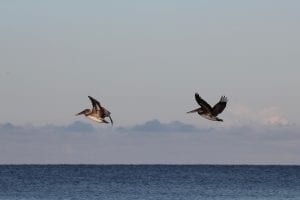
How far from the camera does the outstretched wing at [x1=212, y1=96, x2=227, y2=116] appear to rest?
134 feet

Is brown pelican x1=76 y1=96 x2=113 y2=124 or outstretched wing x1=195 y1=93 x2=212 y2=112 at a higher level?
outstretched wing x1=195 y1=93 x2=212 y2=112

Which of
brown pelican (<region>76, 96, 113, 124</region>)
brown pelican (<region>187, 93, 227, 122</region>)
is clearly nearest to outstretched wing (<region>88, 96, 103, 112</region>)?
brown pelican (<region>76, 96, 113, 124</region>)

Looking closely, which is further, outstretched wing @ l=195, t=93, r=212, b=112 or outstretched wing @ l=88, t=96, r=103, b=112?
outstretched wing @ l=195, t=93, r=212, b=112

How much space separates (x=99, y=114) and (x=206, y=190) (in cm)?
5657

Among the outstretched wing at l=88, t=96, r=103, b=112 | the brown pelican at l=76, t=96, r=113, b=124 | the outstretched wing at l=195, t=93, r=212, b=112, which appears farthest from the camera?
the brown pelican at l=76, t=96, r=113, b=124

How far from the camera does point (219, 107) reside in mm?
41000

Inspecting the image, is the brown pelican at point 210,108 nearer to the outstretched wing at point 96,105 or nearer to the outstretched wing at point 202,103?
the outstretched wing at point 202,103

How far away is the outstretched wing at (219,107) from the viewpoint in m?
40.9

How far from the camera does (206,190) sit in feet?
319

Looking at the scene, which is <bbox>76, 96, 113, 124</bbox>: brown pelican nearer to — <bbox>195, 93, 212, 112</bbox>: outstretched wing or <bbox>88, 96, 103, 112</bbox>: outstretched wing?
<bbox>88, 96, 103, 112</bbox>: outstretched wing

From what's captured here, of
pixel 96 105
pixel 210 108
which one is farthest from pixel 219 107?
pixel 96 105

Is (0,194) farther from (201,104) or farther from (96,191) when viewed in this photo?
(201,104)

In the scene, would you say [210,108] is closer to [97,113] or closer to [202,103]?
[202,103]

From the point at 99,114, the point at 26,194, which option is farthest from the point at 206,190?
the point at 99,114
